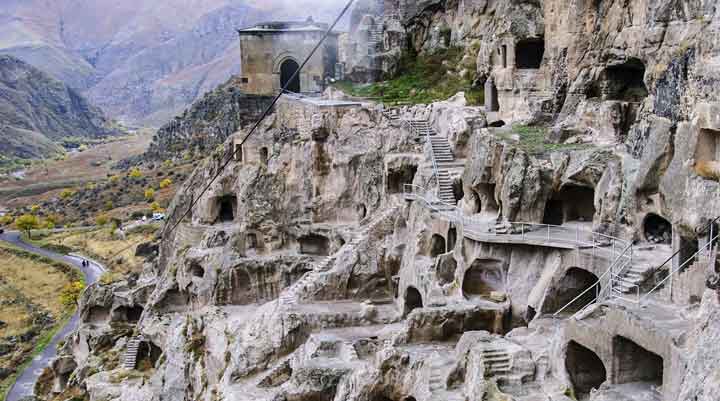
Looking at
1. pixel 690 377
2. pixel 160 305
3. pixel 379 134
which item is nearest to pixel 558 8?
pixel 379 134

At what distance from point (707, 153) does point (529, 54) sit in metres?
17.4

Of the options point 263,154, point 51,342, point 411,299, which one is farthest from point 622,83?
point 51,342

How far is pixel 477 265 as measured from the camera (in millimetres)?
25391

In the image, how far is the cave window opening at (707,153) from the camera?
17906 millimetres

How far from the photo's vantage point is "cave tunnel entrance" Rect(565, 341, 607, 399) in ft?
58.3

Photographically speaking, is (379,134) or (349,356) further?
(379,134)

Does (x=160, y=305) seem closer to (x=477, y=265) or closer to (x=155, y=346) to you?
(x=155, y=346)

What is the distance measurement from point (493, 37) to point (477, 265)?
44.7 feet

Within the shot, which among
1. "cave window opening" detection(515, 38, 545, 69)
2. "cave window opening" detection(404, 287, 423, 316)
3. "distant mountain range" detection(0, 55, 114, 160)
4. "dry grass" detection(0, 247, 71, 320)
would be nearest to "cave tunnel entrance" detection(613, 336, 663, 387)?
"cave window opening" detection(404, 287, 423, 316)

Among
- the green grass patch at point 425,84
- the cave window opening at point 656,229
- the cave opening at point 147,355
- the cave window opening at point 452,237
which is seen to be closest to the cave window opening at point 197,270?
the cave opening at point 147,355

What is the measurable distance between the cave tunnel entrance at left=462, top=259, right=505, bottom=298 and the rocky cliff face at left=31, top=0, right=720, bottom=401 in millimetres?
65

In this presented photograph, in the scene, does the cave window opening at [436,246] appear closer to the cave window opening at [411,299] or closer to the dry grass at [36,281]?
the cave window opening at [411,299]

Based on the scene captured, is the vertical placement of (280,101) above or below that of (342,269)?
above

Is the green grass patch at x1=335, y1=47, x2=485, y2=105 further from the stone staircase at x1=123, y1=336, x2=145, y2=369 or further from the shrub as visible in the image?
the shrub
